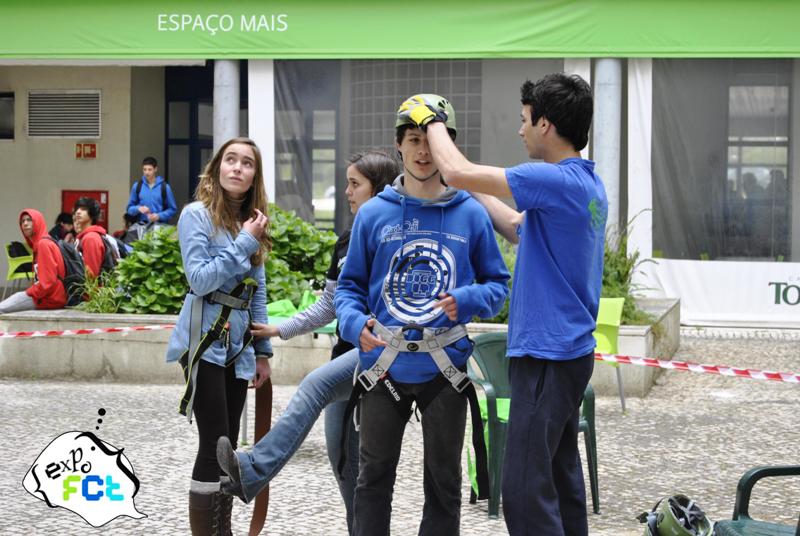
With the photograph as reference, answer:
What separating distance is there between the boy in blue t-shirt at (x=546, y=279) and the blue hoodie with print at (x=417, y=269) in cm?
23

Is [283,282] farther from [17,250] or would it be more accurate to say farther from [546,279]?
[17,250]

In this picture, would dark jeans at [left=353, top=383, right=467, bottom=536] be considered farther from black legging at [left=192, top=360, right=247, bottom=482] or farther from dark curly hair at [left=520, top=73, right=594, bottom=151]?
dark curly hair at [left=520, top=73, right=594, bottom=151]

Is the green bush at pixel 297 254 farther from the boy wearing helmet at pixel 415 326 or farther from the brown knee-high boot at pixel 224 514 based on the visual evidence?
the boy wearing helmet at pixel 415 326

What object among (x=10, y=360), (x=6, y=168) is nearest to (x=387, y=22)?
(x=10, y=360)

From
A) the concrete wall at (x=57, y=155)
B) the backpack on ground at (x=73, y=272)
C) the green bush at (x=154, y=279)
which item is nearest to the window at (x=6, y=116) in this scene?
the concrete wall at (x=57, y=155)

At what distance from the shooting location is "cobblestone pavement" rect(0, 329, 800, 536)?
5.79 metres

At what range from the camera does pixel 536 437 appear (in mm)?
3861

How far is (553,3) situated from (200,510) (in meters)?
10.1

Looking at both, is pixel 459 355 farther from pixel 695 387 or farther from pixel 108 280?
pixel 108 280

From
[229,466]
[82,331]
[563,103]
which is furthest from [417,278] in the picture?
[82,331]

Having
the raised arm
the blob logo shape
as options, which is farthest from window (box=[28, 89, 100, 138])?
the raised arm

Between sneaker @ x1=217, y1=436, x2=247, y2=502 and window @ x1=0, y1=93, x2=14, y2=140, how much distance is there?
1648cm

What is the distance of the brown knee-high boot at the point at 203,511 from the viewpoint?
4.80 meters

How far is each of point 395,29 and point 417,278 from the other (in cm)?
1034
